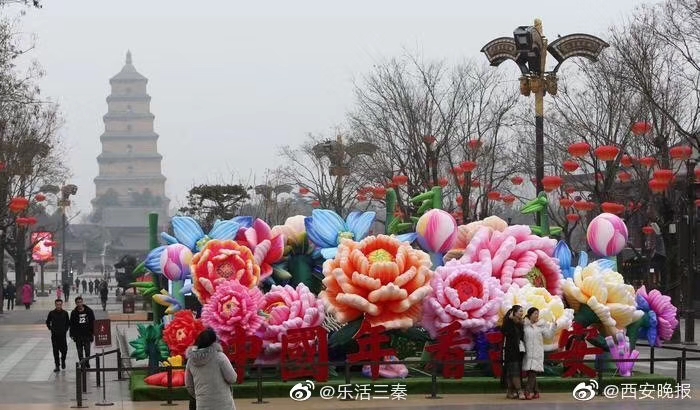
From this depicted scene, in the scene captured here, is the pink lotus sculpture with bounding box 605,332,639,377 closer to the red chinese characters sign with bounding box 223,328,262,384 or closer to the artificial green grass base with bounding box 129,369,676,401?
the artificial green grass base with bounding box 129,369,676,401

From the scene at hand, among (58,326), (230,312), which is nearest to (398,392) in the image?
(230,312)

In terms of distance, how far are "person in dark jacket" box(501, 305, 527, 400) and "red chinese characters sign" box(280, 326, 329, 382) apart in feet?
8.41

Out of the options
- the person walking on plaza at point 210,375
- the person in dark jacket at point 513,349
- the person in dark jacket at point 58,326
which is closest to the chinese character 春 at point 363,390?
the person in dark jacket at point 513,349

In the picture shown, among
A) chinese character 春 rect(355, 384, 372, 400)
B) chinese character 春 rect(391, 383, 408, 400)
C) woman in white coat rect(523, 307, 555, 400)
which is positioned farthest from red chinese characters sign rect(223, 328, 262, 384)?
woman in white coat rect(523, 307, 555, 400)

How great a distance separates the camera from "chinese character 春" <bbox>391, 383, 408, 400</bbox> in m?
17.9

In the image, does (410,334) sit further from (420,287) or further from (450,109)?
(450,109)

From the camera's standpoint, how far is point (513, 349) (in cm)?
1741

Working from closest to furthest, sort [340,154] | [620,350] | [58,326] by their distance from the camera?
1. [620,350]
2. [58,326]
3. [340,154]

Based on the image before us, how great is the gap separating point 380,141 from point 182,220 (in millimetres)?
22561

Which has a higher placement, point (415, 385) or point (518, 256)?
point (518, 256)

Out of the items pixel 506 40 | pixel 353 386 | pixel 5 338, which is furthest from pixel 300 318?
pixel 5 338

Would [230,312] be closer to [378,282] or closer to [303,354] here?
[303,354]

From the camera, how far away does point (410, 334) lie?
19281 millimetres

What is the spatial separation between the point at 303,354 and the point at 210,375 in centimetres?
784
